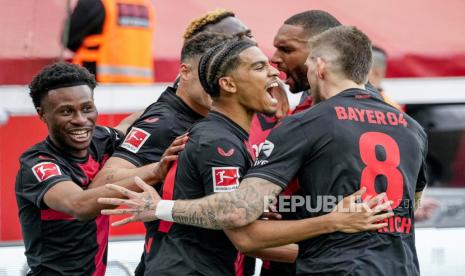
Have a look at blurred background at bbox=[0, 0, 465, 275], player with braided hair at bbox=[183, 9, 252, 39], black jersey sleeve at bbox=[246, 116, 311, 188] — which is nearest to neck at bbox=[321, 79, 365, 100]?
black jersey sleeve at bbox=[246, 116, 311, 188]

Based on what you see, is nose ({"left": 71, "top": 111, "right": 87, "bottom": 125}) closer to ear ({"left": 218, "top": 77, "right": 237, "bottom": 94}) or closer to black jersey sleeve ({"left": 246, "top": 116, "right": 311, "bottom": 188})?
ear ({"left": 218, "top": 77, "right": 237, "bottom": 94})

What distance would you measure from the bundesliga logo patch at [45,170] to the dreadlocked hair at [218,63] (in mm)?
889

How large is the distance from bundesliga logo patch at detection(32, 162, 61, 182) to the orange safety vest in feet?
10.8

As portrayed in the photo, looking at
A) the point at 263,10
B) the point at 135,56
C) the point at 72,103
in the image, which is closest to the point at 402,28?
the point at 263,10

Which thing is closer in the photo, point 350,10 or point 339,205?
point 339,205

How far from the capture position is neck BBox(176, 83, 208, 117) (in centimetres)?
509

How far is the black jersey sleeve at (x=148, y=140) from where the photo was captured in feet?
16.3

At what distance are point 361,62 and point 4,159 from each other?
14.2ft

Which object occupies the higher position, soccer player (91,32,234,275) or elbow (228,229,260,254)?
soccer player (91,32,234,275)

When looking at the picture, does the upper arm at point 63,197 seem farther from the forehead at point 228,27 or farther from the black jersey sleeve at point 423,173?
the black jersey sleeve at point 423,173

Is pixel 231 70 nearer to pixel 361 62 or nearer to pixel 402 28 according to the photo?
pixel 361 62

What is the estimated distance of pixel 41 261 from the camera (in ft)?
16.5

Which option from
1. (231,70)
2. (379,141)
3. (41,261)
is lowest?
(41,261)

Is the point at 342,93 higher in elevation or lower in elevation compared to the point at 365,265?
higher
